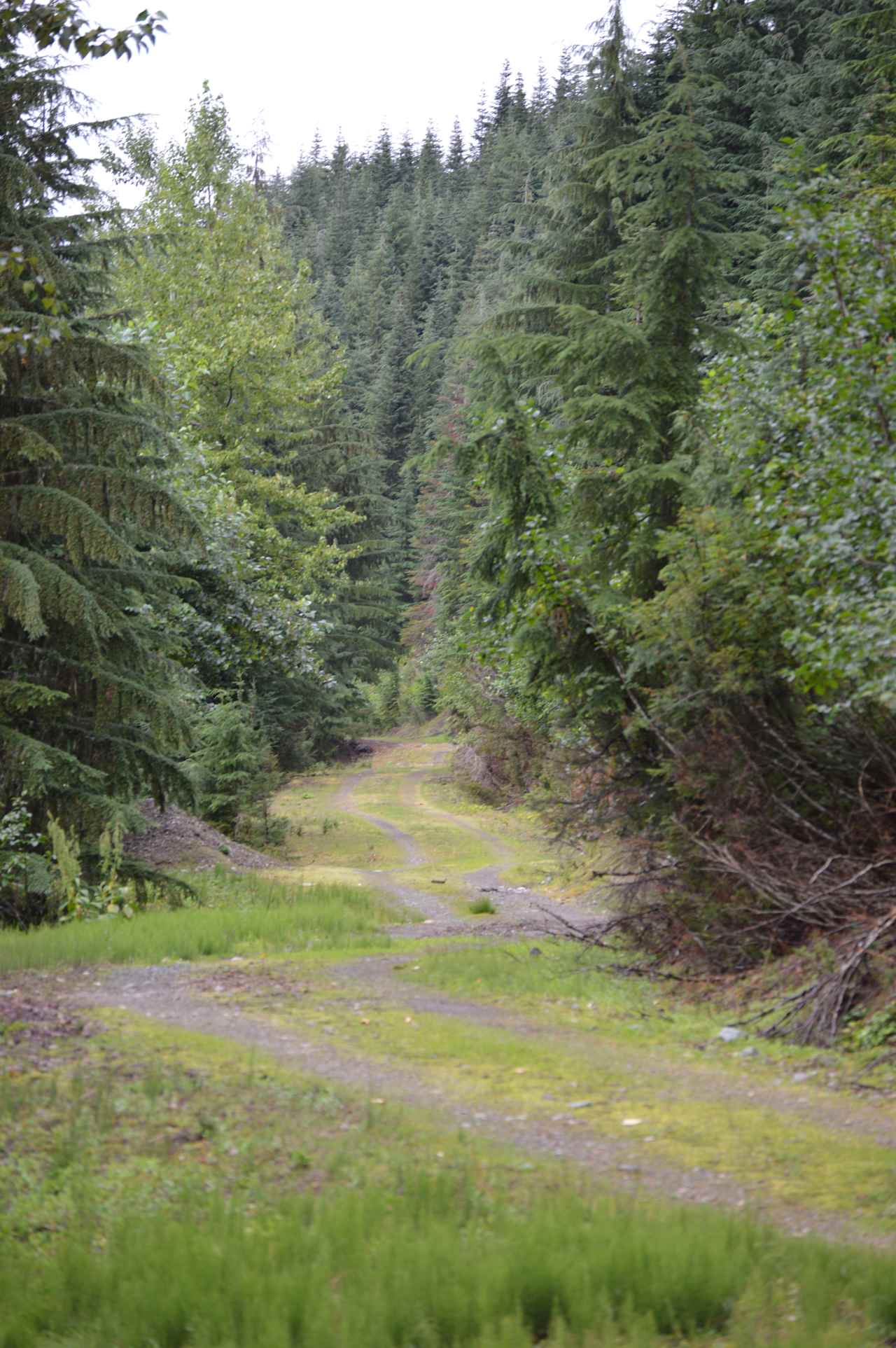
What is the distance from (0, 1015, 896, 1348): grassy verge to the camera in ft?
13.1

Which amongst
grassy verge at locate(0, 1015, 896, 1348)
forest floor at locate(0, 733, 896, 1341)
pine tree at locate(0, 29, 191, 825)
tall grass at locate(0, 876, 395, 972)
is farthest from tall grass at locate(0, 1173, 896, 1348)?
pine tree at locate(0, 29, 191, 825)

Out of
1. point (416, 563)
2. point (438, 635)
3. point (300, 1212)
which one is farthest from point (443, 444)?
point (416, 563)

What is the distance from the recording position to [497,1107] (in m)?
6.58

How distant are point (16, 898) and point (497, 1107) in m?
10.8

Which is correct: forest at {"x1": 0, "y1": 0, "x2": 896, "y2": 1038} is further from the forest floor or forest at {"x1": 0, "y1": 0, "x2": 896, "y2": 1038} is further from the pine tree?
the forest floor

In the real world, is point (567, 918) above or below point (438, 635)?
below

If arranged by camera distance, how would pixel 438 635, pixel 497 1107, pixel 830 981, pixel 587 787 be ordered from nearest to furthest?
pixel 497 1107
pixel 830 981
pixel 587 787
pixel 438 635

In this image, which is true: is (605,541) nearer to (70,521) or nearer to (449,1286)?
(70,521)

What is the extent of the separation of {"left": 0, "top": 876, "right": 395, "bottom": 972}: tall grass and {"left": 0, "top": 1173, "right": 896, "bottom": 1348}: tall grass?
693cm

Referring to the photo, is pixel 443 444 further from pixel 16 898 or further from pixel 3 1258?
pixel 3 1258

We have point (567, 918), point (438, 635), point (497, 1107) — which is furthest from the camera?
point (438, 635)

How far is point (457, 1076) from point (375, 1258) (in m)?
2.95

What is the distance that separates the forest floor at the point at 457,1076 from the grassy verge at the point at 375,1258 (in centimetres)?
6

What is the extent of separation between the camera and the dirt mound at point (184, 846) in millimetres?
22641
